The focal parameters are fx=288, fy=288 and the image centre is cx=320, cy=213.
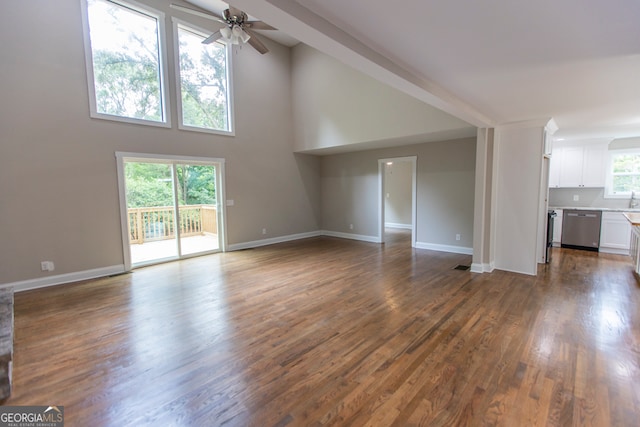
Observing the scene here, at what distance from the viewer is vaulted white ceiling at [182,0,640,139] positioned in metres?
1.56

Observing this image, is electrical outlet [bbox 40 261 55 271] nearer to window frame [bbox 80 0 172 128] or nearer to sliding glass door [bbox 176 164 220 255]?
sliding glass door [bbox 176 164 220 255]

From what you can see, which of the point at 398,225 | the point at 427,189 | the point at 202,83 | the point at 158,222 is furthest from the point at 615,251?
the point at 158,222

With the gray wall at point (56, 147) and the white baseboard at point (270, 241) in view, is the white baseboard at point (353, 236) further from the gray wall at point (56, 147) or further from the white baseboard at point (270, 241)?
the gray wall at point (56, 147)

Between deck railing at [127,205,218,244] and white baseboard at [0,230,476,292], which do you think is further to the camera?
deck railing at [127,205,218,244]

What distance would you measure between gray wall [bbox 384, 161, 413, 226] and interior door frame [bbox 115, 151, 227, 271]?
5.43 meters

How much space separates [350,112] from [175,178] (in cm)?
386

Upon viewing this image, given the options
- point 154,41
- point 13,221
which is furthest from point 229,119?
point 13,221

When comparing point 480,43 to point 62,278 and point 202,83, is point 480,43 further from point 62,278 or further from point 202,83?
point 62,278

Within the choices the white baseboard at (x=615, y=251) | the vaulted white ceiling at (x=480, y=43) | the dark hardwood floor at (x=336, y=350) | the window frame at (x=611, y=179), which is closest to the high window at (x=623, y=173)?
the window frame at (x=611, y=179)

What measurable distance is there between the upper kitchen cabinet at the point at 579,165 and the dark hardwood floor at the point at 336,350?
2.80 metres

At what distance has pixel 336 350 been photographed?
2.48 meters

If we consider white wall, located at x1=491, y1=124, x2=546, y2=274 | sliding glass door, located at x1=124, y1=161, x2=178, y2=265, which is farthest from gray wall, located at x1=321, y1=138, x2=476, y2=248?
sliding glass door, located at x1=124, y1=161, x2=178, y2=265

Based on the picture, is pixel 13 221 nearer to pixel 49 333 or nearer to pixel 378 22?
pixel 49 333

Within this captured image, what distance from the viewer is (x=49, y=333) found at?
2.83 meters
